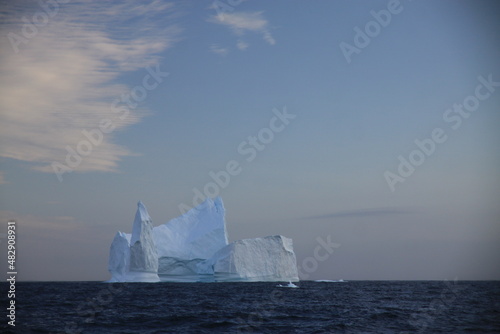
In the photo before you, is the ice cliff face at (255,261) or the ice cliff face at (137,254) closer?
the ice cliff face at (137,254)

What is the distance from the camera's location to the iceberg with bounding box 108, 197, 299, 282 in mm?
44562

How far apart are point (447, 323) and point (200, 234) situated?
33.2 m

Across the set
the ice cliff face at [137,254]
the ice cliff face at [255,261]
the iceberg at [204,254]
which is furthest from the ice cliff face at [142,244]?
the ice cliff face at [255,261]

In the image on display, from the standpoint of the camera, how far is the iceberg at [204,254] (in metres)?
44.6

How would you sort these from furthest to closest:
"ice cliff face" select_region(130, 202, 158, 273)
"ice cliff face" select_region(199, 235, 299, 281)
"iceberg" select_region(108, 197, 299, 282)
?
"ice cliff face" select_region(199, 235, 299, 281)
"iceberg" select_region(108, 197, 299, 282)
"ice cliff face" select_region(130, 202, 158, 273)

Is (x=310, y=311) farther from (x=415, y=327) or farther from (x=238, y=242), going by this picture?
(x=238, y=242)

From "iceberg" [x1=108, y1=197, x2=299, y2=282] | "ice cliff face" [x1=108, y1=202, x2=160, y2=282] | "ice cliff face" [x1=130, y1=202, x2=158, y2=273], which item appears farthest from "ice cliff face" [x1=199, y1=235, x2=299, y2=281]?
"ice cliff face" [x1=130, y1=202, x2=158, y2=273]

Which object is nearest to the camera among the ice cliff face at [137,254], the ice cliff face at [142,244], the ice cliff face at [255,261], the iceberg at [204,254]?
the ice cliff face at [142,244]

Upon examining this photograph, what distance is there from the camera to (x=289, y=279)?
50562 millimetres

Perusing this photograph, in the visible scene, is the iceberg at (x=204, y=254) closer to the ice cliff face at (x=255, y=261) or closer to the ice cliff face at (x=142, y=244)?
the ice cliff face at (x=255, y=261)

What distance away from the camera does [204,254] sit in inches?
1937

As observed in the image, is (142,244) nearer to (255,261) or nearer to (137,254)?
(137,254)

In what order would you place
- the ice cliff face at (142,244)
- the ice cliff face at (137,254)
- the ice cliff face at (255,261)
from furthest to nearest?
1. the ice cliff face at (255,261)
2. the ice cliff face at (137,254)
3. the ice cliff face at (142,244)

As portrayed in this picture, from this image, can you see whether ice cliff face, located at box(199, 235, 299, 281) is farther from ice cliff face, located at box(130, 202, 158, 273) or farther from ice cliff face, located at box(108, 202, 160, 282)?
ice cliff face, located at box(130, 202, 158, 273)
